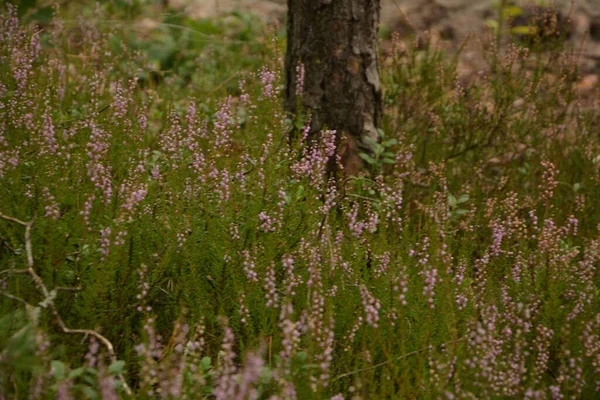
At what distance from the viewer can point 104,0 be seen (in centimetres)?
683

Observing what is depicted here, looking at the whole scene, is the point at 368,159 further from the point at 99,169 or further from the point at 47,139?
the point at 47,139

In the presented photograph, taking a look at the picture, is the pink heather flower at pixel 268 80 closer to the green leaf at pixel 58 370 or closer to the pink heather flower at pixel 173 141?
the pink heather flower at pixel 173 141

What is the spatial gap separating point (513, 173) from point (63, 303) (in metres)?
2.69

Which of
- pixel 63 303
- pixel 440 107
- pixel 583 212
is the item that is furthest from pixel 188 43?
pixel 63 303

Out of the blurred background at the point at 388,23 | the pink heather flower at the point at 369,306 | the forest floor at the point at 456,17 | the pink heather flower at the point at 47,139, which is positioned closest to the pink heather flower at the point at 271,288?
the pink heather flower at the point at 369,306

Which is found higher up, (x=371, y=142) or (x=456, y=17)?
(x=456, y=17)

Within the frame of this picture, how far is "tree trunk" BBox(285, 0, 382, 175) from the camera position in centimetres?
371

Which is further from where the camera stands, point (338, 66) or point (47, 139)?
point (338, 66)

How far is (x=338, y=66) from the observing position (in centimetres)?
377

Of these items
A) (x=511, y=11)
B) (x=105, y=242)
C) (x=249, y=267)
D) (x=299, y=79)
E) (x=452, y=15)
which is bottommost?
(x=249, y=267)

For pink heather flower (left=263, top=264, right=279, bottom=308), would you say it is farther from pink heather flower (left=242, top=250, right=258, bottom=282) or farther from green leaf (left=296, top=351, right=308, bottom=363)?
green leaf (left=296, top=351, right=308, bottom=363)

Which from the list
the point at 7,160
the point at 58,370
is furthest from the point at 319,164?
the point at 58,370

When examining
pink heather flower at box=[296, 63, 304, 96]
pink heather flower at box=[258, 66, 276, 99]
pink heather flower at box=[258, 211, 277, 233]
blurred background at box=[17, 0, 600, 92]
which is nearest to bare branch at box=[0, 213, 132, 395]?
pink heather flower at box=[258, 211, 277, 233]

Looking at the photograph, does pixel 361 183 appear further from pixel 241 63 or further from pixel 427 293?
pixel 241 63
